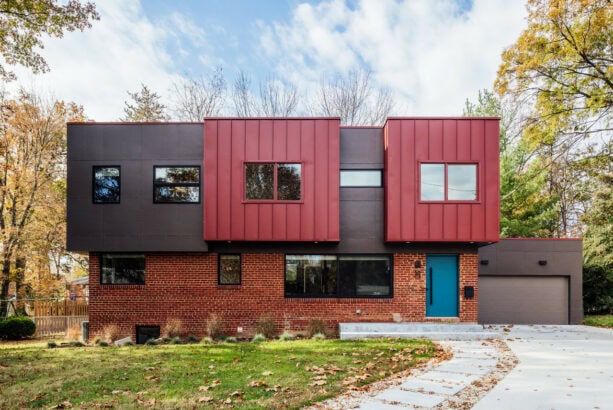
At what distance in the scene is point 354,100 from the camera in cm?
2378

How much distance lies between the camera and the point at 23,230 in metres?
18.3

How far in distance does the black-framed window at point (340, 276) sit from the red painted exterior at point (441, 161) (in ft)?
3.84

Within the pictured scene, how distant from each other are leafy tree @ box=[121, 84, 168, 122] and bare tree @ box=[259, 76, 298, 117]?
8810mm

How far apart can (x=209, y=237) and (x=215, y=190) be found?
4.56 feet

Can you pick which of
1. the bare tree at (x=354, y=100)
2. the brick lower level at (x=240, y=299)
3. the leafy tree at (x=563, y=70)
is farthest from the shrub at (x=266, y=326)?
the bare tree at (x=354, y=100)

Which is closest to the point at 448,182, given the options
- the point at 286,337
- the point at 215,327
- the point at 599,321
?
the point at 286,337

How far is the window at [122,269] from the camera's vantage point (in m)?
12.2

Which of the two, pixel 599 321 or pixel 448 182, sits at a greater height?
pixel 448 182

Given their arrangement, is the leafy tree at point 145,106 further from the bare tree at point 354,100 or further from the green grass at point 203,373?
the green grass at point 203,373

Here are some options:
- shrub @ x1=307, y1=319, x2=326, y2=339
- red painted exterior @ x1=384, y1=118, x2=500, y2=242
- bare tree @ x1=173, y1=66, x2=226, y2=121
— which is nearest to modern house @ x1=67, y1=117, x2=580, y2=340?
red painted exterior @ x1=384, y1=118, x2=500, y2=242

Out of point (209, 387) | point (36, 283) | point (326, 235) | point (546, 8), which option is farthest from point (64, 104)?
point (546, 8)

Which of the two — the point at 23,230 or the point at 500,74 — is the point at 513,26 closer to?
the point at 500,74

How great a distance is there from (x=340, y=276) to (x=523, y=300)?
7.61m

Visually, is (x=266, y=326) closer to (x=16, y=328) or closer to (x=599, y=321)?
(x=16, y=328)
